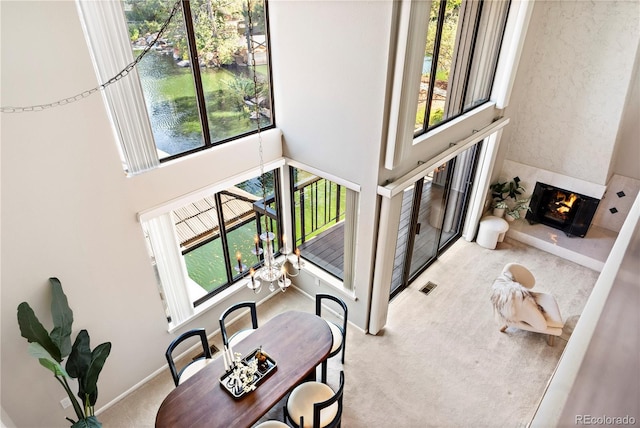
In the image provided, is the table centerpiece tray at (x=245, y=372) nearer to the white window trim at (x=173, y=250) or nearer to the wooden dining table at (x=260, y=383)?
the wooden dining table at (x=260, y=383)

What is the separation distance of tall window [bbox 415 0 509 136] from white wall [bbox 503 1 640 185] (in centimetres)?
102

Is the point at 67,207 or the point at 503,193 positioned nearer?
the point at 67,207

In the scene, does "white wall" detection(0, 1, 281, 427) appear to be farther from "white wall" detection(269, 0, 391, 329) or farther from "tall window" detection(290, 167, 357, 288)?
"tall window" detection(290, 167, 357, 288)

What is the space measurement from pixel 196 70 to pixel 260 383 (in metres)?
3.33

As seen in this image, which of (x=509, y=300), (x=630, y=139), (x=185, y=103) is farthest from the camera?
(x=630, y=139)

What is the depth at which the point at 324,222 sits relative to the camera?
5.77 m

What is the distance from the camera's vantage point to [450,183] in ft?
21.6

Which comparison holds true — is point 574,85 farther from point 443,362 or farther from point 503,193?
point 443,362

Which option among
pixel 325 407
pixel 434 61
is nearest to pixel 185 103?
pixel 434 61

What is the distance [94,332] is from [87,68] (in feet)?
8.85

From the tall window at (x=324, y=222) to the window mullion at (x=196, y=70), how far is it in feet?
4.40

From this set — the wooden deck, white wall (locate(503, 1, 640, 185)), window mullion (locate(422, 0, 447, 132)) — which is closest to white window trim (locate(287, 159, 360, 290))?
Result: the wooden deck

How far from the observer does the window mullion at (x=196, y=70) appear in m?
3.90

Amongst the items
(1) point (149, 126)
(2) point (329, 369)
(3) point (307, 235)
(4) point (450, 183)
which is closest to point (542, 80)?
(4) point (450, 183)
